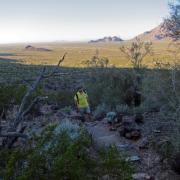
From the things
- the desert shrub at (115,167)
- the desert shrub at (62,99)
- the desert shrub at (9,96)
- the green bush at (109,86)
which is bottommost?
the desert shrub at (62,99)

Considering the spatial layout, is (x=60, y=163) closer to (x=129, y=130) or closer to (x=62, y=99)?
(x=129, y=130)

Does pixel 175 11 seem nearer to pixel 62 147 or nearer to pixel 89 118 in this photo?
pixel 89 118

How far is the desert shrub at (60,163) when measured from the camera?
188 inches

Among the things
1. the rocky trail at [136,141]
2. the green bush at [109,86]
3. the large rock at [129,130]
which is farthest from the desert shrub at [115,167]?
Answer: the green bush at [109,86]

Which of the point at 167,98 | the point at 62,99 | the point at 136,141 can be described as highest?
the point at 167,98

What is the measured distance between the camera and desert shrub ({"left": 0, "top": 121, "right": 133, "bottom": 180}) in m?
4.79

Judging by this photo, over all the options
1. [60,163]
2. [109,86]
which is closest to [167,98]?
[109,86]

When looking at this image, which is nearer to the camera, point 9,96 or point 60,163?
point 60,163

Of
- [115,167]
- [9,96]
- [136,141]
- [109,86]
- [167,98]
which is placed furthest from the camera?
[109,86]

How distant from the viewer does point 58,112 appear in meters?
17.1

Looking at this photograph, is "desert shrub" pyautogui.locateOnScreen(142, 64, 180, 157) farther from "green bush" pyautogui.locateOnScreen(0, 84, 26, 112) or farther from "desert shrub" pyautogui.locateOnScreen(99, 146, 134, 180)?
"green bush" pyautogui.locateOnScreen(0, 84, 26, 112)

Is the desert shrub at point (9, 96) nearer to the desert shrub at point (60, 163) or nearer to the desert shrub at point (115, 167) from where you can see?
the desert shrub at point (60, 163)

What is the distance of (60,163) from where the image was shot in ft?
15.5

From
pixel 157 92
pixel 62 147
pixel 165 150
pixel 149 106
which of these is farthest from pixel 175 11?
pixel 62 147
